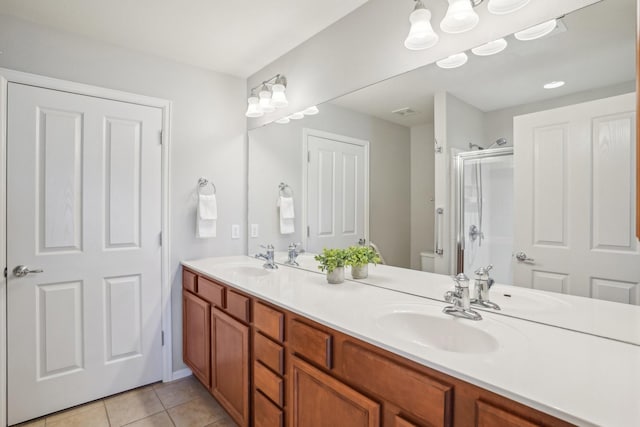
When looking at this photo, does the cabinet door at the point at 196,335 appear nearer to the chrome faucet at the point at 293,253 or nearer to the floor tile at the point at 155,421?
the floor tile at the point at 155,421

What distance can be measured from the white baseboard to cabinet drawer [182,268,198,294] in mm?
640

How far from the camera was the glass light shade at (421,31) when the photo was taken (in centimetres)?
139

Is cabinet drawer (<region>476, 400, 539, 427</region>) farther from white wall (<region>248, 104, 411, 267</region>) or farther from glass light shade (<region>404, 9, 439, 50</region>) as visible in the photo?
glass light shade (<region>404, 9, 439, 50</region>)

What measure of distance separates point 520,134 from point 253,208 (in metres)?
2.01

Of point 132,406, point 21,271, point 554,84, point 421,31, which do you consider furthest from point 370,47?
point 132,406

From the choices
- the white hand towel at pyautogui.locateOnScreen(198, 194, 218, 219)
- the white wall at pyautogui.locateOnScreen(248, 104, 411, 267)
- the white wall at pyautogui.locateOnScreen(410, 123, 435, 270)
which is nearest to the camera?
the white wall at pyautogui.locateOnScreen(410, 123, 435, 270)

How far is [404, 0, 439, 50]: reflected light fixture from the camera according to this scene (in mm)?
1393

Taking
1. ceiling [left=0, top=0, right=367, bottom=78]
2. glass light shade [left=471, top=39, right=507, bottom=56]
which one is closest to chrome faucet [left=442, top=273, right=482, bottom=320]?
glass light shade [left=471, top=39, right=507, bottom=56]

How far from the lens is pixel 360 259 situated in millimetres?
1775

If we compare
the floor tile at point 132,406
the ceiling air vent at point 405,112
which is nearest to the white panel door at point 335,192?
the ceiling air vent at point 405,112

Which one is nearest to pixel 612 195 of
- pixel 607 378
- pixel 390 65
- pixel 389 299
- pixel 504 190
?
pixel 504 190

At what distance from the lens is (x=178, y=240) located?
2514 millimetres

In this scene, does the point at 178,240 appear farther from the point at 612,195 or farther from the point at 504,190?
the point at 612,195

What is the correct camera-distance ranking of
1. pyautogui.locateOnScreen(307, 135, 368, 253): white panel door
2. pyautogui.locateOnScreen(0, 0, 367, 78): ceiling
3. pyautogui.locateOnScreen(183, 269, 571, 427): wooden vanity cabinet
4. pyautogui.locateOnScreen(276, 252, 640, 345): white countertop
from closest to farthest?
pyautogui.locateOnScreen(183, 269, 571, 427): wooden vanity cabinet < pyautogui.locateOnScreen(276, 252, 640, 345): white countertop < pyautogui.locateOnScreen(0, 0, 367, 78): ceiling < pyautogui.locateOnScreen(307, 135, 368, 253): white panel door
